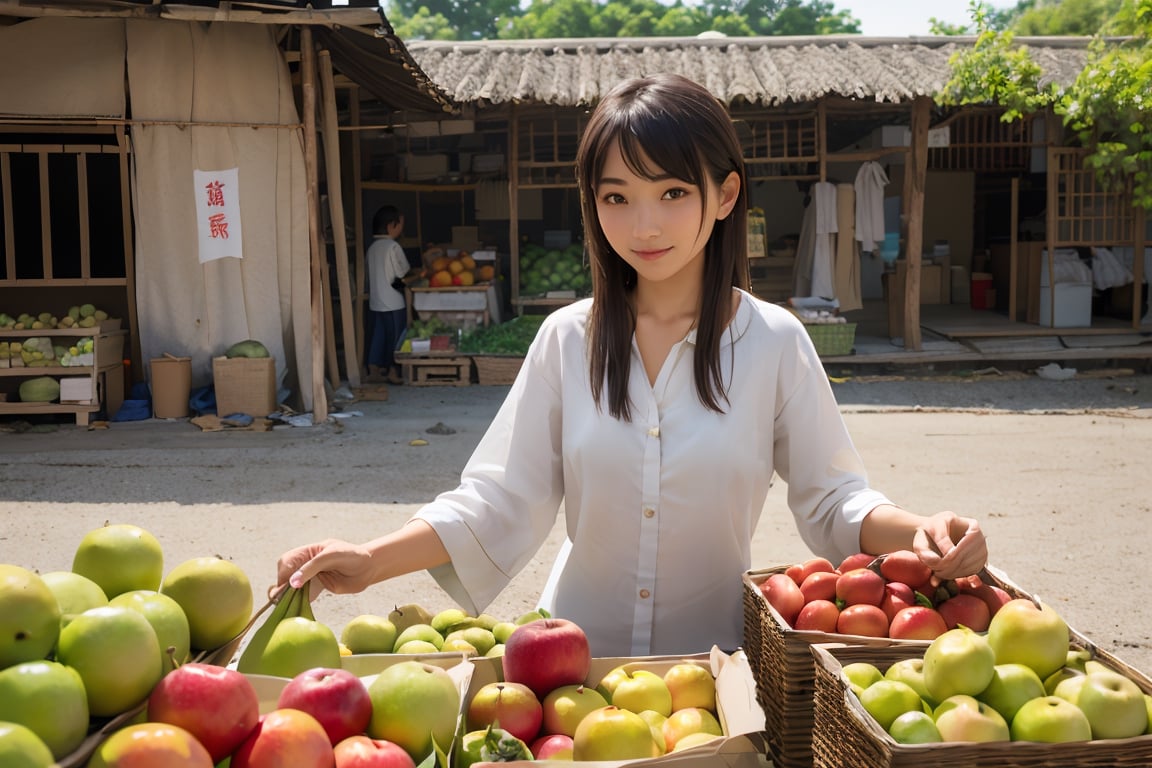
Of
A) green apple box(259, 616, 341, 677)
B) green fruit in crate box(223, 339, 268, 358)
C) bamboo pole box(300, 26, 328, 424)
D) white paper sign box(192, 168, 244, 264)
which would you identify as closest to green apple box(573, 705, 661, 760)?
green apple box(259, 616, 341, 677)

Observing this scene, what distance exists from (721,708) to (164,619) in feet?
2.90

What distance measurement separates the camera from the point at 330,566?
2006mm

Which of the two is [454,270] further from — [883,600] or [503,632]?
[883,600]

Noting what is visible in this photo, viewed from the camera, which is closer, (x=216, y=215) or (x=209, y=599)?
(x=209, y=599)

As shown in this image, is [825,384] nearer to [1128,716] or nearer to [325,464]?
[1128,716]

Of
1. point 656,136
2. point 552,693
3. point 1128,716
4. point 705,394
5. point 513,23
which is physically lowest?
point 552,693

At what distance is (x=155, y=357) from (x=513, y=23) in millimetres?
50170

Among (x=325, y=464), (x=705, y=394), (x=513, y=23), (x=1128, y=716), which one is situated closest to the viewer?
(x=1128, y=716)

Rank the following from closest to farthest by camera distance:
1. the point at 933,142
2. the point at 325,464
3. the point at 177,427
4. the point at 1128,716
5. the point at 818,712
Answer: the point at 1128,716, the point at 818,712, the point at 325,464, the point at 177,427, the point at 933,142

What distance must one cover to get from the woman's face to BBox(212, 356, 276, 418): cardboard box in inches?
311

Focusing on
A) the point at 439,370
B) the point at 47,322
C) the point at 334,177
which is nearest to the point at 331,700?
the point at 47,322

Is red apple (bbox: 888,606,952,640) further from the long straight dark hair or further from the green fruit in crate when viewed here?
the green fruit in crate

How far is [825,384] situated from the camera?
7.61 ft

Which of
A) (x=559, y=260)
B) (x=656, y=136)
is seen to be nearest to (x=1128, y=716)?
(x=656, y=136)
